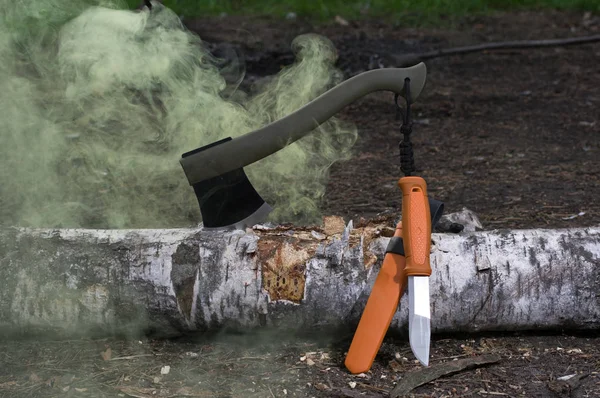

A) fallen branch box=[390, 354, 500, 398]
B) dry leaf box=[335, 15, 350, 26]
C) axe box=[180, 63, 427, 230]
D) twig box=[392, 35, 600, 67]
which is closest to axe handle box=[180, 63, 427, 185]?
axe box=[180, 63, 427, 230]

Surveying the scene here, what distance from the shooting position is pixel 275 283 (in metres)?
2.79

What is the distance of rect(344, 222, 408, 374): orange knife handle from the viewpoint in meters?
2.57

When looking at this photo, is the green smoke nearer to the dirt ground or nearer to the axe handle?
the dirt ground

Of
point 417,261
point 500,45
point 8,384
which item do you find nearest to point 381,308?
point 417,261

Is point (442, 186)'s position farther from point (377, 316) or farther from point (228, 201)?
point (377, 316)

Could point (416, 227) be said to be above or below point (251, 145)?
below

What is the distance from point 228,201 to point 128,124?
1528 millimetres

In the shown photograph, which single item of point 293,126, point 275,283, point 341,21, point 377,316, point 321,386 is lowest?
point 321,386

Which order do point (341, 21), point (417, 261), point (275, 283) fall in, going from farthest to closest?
point (341, 21), point (275, 283), point (417, 261)

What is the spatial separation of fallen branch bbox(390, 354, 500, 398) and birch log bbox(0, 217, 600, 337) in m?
0.17

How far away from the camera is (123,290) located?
2807 millimetres

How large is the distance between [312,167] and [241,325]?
1.99 m

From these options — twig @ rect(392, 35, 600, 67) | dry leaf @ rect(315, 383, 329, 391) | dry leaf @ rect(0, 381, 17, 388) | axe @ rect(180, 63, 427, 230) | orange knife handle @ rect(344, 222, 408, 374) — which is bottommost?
dry leaf @ rect(315, 383, 329, 391)

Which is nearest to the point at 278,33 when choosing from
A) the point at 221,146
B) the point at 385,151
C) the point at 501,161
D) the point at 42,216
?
the point at 385,151
